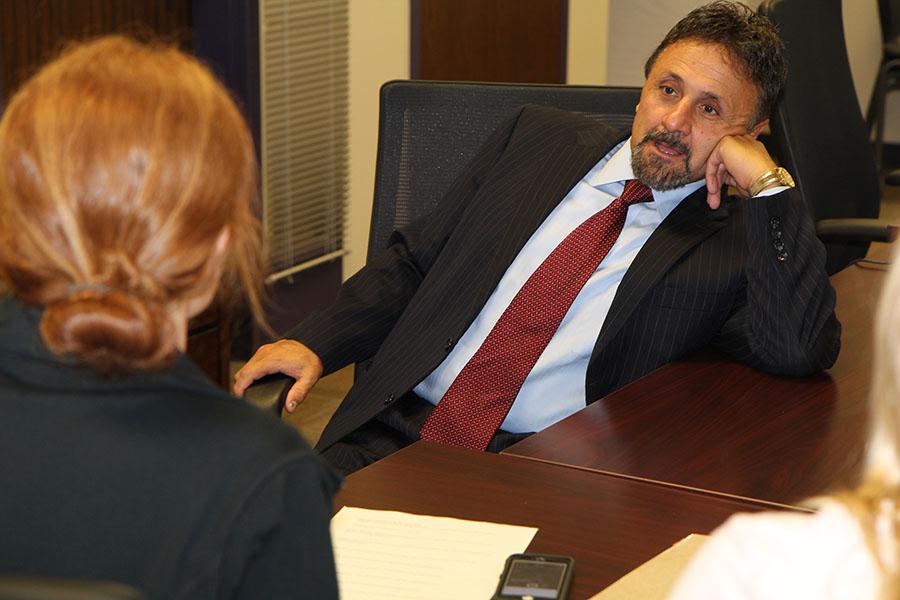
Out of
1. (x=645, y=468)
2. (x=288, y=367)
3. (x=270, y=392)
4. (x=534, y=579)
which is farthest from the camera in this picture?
(x=288, y=367)

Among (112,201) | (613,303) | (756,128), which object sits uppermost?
→ (112,201)

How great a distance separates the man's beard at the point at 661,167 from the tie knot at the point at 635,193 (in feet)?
0.04

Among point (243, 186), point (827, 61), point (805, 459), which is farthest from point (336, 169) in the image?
point (243, 186)

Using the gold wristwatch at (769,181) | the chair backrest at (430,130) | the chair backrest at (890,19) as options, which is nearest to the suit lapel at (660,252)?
the gold wristwatch at (769,181)

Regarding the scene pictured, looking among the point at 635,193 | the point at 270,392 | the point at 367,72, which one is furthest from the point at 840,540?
the point at 367,72

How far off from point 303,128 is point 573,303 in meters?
2.07

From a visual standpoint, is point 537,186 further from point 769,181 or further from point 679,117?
point 769,181

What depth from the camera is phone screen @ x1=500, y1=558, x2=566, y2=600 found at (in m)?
1.20

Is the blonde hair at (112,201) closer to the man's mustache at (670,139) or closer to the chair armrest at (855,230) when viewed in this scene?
the man's mustache at (670,139)

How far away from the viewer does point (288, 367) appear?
2049mm

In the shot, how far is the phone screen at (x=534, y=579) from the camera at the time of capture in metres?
1.20

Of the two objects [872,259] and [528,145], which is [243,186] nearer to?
[528,145]

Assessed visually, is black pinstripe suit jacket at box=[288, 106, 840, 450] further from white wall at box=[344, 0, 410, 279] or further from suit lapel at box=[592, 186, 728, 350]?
white wall at box=[344, 0, 410, 279]

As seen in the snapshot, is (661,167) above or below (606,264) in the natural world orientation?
above
